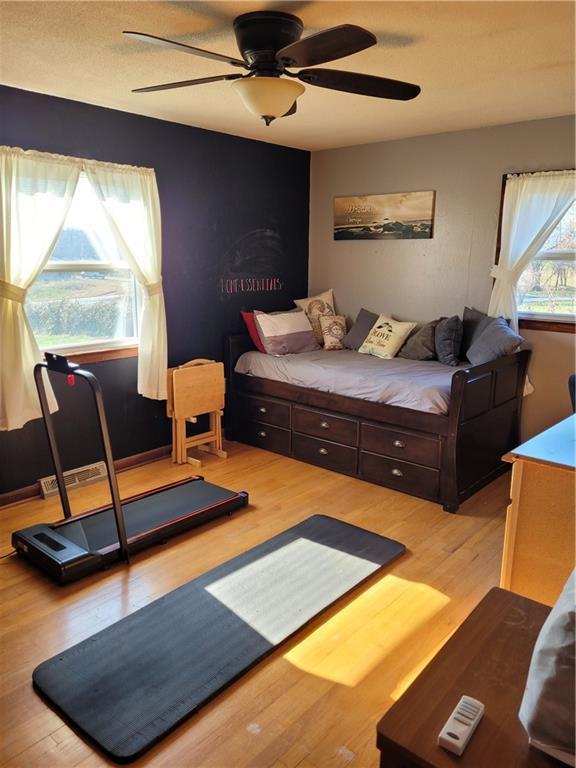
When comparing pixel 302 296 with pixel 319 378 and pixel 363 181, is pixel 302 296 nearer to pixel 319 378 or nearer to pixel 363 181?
pixel 363 181

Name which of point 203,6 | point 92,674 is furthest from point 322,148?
point 92,674

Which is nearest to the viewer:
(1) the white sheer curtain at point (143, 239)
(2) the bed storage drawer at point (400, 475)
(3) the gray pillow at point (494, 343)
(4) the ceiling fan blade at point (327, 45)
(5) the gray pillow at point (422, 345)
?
(4) the ceiling fan blade at point (327, 45)

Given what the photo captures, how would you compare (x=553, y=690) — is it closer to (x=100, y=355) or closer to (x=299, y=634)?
(x=299, y=634)

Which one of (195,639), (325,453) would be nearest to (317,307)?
(325,453)

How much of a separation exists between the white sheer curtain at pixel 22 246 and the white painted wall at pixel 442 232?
247 centimetres

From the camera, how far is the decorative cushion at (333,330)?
4.87 metres

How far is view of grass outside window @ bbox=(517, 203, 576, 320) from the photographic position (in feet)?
12.9

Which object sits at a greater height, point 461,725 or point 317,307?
point 317,307

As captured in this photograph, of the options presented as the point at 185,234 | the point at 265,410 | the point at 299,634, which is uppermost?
the point at 185,234

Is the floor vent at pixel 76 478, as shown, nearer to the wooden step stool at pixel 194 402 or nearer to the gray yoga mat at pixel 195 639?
the wooden step stool at pixel 194 402

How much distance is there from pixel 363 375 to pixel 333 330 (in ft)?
3.57

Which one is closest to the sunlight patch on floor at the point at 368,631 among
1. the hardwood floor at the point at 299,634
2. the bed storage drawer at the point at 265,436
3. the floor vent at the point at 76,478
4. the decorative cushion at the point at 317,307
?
the hardwood floor at the point at 299,634

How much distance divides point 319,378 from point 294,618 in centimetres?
202

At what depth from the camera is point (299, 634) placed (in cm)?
235
